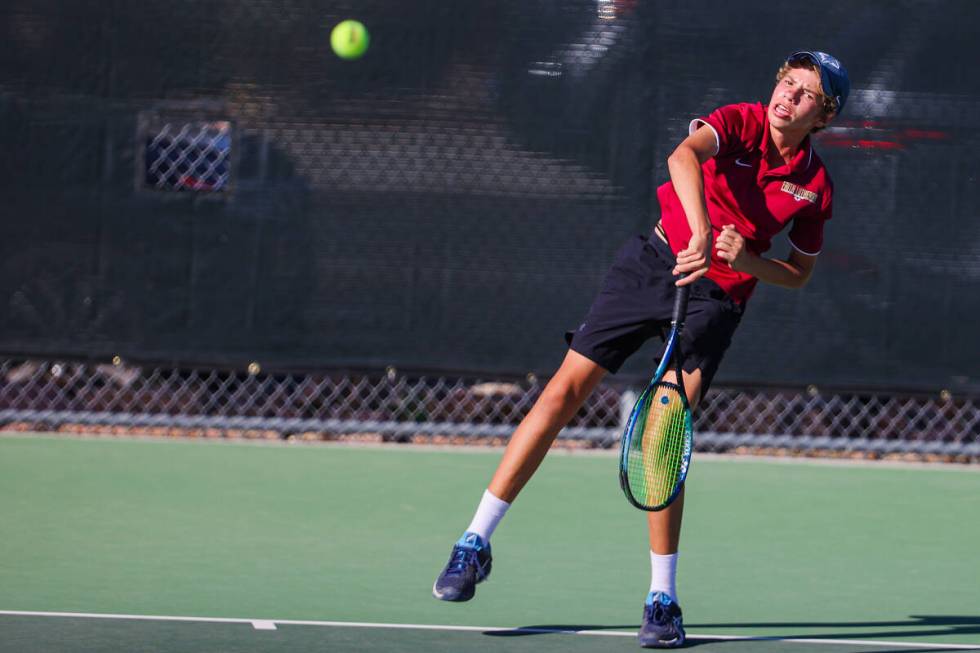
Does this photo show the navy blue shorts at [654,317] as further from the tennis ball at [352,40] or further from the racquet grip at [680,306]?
the tennis ball at [352,40]

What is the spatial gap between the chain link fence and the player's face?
2.77m

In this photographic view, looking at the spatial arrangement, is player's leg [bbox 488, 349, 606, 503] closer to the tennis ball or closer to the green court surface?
the green court surface

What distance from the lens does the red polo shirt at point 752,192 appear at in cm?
383

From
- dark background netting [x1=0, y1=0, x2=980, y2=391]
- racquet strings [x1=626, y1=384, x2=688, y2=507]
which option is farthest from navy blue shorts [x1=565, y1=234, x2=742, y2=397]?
dark background netting [x1=0, y1=0, x2=980, y2=391]

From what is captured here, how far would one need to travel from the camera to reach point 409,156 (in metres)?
6.34

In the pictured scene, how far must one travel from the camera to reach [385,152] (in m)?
6.34

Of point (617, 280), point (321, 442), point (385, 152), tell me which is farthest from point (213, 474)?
point (617, 280)

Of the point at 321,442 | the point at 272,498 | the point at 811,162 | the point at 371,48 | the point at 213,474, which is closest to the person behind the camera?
the point at 811,162

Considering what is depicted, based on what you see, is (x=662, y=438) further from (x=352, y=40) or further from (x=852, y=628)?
(x=352, y=40)

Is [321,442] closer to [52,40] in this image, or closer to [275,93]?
[275,93]

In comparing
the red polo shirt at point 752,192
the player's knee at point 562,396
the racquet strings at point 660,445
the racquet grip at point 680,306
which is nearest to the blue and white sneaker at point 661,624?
the racquet strings at point 660,445

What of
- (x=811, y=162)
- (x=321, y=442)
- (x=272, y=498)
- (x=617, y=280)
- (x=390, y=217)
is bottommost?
(x=321, y=442)

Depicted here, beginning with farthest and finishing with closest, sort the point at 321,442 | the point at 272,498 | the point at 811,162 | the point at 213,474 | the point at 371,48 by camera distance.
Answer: the point at 321,442, the point at 371,48, the point at 213,474, the point at 272,498, the point at 811,162

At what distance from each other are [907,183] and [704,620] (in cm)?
290
